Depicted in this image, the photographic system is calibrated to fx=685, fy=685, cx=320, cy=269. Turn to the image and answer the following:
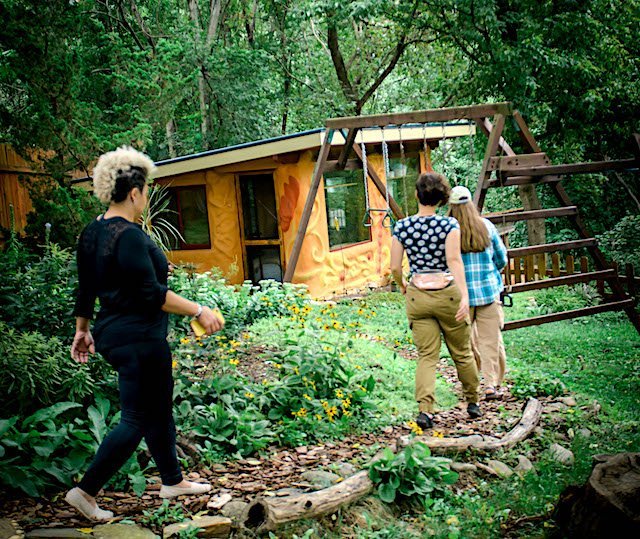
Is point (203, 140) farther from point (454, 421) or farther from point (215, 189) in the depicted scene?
point (454, 421)

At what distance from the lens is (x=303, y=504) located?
386cm

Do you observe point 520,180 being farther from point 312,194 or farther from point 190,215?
point 190,215

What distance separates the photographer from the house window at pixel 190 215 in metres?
14.0

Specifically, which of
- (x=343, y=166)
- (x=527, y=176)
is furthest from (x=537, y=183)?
(x=343, y=166)

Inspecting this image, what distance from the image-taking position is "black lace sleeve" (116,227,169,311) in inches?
132

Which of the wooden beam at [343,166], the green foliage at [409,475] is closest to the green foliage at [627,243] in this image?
the wooden beam at [343,166]

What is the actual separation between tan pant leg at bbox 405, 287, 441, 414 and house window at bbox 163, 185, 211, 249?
8.99 m

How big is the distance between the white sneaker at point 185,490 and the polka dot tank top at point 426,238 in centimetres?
234

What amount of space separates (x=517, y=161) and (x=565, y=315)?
2046 millimetres

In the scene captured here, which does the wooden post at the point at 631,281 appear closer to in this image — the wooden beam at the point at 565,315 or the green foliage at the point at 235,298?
the wooden beam at the point at 565,315

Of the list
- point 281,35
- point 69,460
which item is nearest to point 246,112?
point 281,35

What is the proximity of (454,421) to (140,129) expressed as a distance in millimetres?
6839

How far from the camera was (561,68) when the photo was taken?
13.4 metres

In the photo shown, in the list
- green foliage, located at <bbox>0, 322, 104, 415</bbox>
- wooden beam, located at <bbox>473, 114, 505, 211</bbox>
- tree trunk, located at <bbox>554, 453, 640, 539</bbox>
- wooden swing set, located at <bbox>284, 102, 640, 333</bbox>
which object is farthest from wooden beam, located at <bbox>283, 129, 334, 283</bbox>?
tree trunk, located at <bbox>554, 453, 640, 539</bbox>
